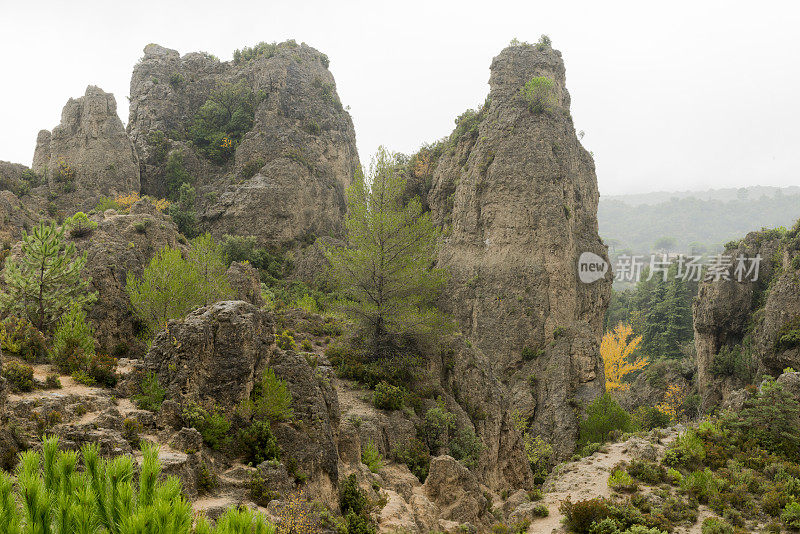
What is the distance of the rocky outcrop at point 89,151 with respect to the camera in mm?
41062

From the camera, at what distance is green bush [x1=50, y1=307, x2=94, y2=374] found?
1427 cm

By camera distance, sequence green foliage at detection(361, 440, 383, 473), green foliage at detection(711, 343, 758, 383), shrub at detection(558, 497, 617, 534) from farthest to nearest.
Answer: green foliage at detection(711, 343, 758, 383) → shrub at detection(558, 497, 617, 534) → green foliage at detection(361, 440, 383, 473)

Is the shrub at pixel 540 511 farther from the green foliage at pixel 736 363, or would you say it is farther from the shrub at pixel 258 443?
the green foliage at pixel 736 363

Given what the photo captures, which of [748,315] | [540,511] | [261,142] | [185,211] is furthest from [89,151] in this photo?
[748,315]

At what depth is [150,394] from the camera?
12977mm

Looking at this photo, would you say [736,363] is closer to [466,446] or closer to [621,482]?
[621,482]

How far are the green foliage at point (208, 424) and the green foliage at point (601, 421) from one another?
25716 millimetres

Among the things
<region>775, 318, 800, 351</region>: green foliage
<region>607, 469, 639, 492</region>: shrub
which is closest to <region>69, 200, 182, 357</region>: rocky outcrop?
<region>607, 469, 639, 492</region>: shrub

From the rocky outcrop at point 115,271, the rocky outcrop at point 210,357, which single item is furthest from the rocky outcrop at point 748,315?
the rocky outcrop at point 115,271

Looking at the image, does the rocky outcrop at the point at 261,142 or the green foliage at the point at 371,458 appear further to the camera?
the rocky outcrop at the point at 261,142

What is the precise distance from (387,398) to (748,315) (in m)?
35.2

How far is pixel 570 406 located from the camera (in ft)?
108

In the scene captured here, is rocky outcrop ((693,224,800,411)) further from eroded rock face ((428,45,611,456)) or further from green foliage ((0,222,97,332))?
green foliage ((0,222,97,332))

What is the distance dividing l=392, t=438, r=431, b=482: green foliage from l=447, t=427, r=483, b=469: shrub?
1616 mm
